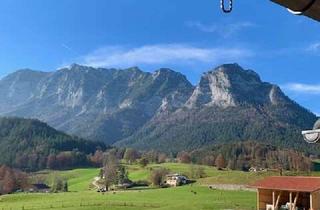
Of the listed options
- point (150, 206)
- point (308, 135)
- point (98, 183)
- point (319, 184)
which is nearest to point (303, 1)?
point (308, 135)

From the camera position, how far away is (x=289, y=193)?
160 feet

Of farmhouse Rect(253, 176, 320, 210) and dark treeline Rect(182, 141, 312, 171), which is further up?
dark treeline Rect(182, 141, 312, 171)

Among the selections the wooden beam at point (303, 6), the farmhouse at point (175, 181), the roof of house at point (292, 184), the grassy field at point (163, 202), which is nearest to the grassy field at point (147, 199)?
the grassy field at point (163, 202)

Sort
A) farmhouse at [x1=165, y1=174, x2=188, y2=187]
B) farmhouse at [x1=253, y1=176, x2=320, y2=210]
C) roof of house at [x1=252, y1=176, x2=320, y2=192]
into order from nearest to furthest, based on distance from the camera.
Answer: farmhouse at [x1=253, y1=176, x2=320, y2=210]
roof of house at [x1=252, y1=176, x2=320, y2=192]
farmhouse at [x1=165, y1=174, x2=188, y2=187]

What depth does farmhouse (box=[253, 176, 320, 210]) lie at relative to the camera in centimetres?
4366

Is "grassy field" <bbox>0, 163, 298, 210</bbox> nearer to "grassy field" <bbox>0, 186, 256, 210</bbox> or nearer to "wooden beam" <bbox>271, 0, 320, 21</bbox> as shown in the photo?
"grassy field" <bbox>0, 186, 256, 210</bbox>

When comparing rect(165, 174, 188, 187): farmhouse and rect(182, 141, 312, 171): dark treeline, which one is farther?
rect(182, 141, 312, 171): dark treeline

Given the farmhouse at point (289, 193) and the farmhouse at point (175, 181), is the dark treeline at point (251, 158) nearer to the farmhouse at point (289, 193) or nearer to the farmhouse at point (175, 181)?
the farmhouse at point (175, 181)

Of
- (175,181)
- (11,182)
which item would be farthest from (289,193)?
(11,182)

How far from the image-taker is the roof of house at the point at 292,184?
144ft

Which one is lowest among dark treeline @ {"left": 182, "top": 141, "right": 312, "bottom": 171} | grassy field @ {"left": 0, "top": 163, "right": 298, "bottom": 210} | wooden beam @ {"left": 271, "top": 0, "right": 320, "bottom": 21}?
grassy field @ {"left": 0, "top": 163, "right": 298, "bottom": 210}

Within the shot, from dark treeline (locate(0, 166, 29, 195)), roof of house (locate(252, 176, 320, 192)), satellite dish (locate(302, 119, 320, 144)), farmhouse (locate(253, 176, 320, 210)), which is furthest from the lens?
dark treeline (locate(0, 166, 29, 195))

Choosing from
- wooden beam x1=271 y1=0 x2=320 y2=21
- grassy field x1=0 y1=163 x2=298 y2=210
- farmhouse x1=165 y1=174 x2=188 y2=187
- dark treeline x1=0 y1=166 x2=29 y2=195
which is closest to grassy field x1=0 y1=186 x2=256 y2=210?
grassy field x1=0 y1=163 x2=298 y2=210

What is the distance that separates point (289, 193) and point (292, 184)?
316 cm
